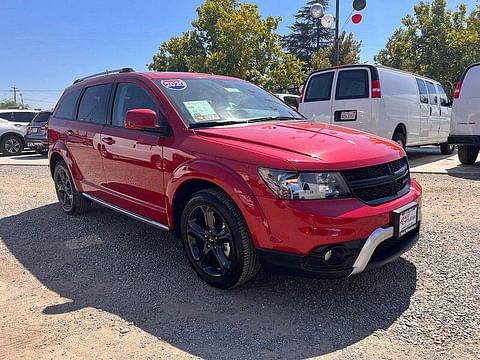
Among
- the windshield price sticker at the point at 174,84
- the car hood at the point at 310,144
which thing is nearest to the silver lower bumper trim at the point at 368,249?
the car hood at the point at 310,144

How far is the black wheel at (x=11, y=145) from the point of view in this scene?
52.1 feet

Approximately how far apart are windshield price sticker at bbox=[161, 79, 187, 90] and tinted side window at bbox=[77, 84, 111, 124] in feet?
3.29

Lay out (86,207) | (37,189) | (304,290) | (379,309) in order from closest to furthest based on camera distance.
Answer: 1. (379,309)
2. (304,290)
3. (86,207)
4. (37,189)

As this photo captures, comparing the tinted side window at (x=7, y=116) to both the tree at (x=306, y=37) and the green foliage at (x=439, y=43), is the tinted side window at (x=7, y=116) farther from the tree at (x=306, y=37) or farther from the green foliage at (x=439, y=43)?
the tree at (x=306, y=37)

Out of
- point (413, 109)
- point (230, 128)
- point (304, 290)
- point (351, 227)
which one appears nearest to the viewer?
point (351, 227)

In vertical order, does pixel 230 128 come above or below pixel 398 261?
above

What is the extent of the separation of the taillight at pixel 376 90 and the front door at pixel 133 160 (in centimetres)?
538

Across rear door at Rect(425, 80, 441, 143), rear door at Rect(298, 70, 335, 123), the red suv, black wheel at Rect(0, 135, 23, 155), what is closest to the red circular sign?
rear door at Rect(425, 80, 441, 143)

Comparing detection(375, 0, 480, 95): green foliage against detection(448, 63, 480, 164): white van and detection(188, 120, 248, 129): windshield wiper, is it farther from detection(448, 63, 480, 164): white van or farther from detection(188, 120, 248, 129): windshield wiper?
detection(188, 120, 248, 129): windshield wiper

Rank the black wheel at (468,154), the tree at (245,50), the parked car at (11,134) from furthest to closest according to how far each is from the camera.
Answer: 1. the tree at (245,50)
2. the parked car at (11,134)
3. the black wheel at (468,154)

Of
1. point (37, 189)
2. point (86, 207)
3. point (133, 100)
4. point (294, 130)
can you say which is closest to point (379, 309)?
point (294, 130)

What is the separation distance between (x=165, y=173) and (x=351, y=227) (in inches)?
65.2

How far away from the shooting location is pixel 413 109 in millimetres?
9305

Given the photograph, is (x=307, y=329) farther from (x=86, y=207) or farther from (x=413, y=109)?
(x=413, y=109)
